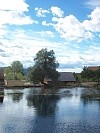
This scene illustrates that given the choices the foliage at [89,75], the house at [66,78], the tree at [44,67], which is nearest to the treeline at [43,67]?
the tree at [44,67]

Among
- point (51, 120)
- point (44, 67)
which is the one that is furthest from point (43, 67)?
point (51, 120)

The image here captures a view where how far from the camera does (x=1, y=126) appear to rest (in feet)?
157

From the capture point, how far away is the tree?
141375 mm

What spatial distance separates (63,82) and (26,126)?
390 ft

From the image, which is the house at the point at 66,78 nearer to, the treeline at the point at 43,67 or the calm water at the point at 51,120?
the treeline at the point at 43,67

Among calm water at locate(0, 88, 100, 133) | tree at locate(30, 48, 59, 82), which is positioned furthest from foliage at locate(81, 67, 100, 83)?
calm water at locate(0, 88, 100, 133)

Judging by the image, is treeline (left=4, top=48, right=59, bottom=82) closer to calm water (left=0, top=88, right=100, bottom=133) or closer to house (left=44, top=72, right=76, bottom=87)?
house (left=44, top=72, right=76, bottom=87)

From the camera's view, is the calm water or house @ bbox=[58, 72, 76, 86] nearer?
the calm water

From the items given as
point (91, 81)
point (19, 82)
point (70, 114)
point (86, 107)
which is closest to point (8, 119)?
point (70, 114)

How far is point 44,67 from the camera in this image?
144m

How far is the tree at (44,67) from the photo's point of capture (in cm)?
14138

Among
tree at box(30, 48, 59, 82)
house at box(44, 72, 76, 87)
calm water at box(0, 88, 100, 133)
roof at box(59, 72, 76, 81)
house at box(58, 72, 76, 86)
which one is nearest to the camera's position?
calm water at box(0, 88, 100, 133)

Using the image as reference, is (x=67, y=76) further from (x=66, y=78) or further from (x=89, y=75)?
(x=89, y=75)

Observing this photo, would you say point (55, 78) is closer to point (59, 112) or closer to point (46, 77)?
point (46, 77)
